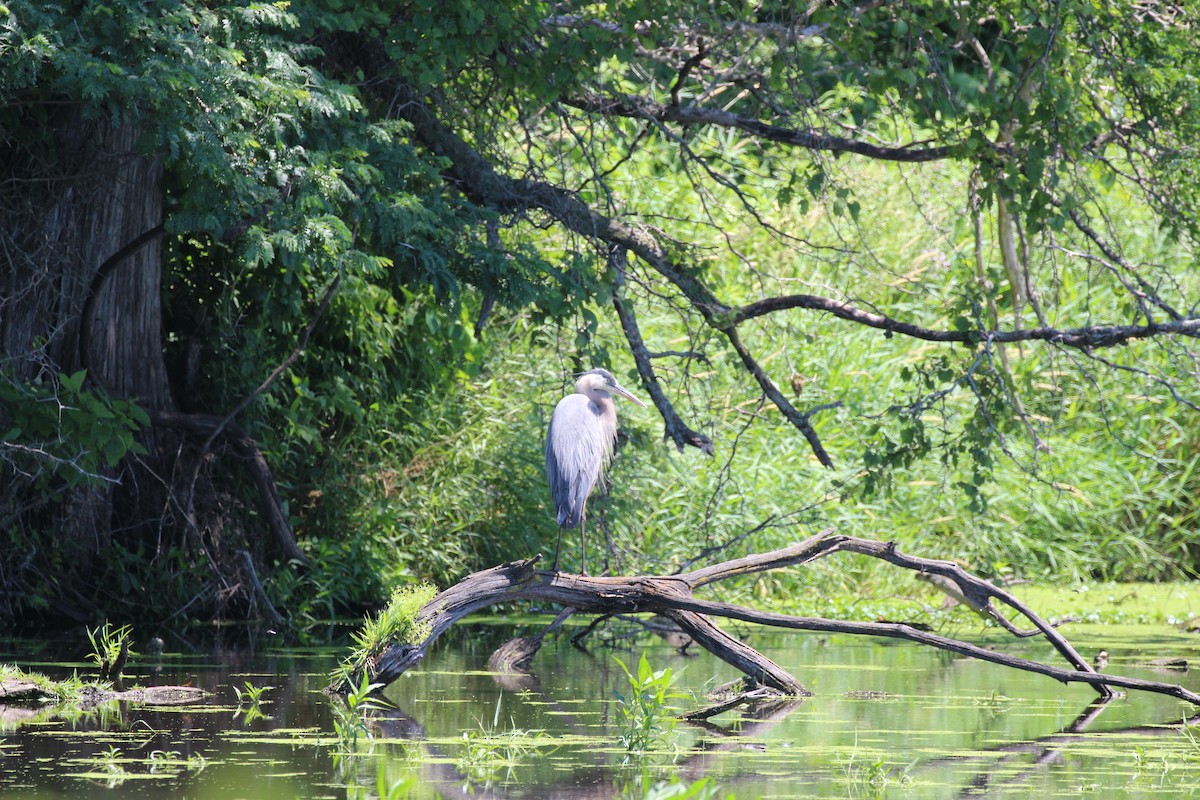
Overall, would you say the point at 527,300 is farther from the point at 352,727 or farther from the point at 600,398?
the point at 352,727

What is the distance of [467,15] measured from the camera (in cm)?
643

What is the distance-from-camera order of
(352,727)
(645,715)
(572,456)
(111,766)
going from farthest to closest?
(572,456) → (352,727) → (645,715) → (111,766)

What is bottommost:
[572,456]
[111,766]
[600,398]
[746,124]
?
[111,766]

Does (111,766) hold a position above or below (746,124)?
below

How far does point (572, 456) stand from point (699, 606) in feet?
3.45

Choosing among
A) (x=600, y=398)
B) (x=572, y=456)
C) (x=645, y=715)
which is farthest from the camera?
(x=600, y=398)

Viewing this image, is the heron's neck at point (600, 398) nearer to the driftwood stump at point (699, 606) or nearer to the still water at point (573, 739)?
the driftwood stump at point (699, 606)

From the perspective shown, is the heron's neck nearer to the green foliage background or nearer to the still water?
the green foliage background

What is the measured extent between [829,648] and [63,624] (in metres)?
4.16

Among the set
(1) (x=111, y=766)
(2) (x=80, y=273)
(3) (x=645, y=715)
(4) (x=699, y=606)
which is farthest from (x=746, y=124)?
(1) (x=111, y=766)

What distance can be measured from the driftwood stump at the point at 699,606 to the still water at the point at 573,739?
184 mm

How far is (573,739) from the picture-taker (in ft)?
16.5

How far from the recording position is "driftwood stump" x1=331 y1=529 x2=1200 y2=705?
552cm

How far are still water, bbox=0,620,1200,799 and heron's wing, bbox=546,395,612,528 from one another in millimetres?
798
